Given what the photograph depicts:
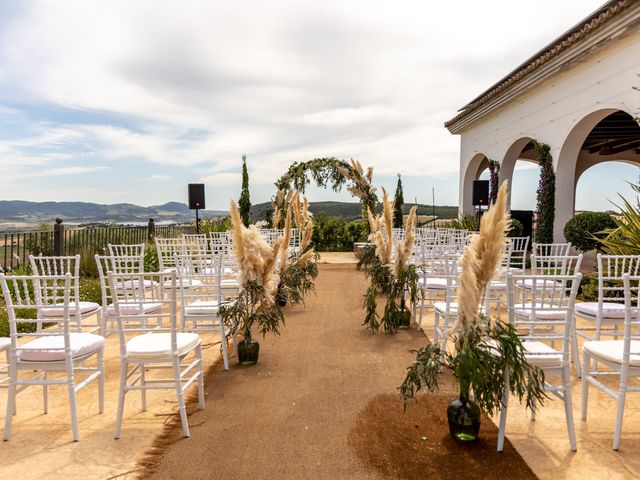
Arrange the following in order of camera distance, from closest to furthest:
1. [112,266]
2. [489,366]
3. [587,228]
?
1. [489,366]
2. [112,266]
3. [587,228]

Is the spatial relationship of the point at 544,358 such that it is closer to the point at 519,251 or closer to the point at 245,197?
the point at 519,251

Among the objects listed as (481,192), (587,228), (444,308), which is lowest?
(444,308)

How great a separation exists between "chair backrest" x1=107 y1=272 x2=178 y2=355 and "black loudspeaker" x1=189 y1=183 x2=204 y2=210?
4281mm

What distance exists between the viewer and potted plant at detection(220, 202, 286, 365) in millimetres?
3832

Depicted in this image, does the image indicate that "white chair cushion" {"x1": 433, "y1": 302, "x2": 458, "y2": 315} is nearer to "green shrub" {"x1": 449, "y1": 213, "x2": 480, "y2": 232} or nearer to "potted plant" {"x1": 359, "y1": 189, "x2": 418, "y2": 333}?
"potted plant" {"x1": 359, "y1": 189, "x2": 418, "y2": 333}

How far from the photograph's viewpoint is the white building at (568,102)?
720cm

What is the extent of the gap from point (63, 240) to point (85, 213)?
15.0m

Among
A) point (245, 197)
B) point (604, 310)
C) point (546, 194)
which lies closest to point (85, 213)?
point (245, 197)

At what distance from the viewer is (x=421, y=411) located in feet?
10.1

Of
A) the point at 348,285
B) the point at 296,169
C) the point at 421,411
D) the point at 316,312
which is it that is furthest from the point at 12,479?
the point at 296,169

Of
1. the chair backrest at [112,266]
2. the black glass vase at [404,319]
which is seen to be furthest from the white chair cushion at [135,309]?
the black glass vase at [404,319]

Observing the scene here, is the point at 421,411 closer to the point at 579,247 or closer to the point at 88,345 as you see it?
the point at 88,345

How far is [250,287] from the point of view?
12.8ft

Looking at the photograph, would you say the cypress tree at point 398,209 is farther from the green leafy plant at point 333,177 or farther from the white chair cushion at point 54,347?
the white chair cushion at point 54,347
